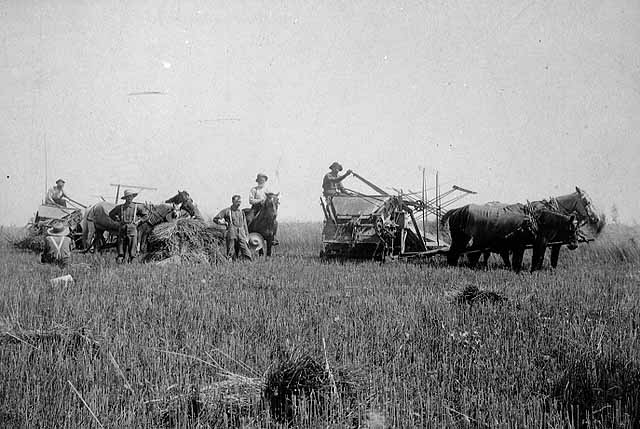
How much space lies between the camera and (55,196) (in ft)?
49.2

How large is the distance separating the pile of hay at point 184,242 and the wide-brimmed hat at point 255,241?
1.36 metres

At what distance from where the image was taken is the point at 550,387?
2.83 meters

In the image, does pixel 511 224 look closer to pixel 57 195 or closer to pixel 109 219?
pixel 109 219

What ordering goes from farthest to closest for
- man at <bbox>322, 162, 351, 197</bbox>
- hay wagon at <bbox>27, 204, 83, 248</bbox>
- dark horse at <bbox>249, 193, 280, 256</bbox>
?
hay wagon at <bbox>27, 204, 83, 248</bbox> < dark horse at <bbox>249, 193, 280, 256</bbox> < man at <bbox>322, 162, 351, 197</bbox>

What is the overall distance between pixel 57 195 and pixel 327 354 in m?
14.8

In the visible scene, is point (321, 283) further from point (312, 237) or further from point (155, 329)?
point (312, 237)

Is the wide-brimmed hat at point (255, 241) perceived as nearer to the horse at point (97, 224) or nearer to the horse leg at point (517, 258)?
the horse at point (97, 224)

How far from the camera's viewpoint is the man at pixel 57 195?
14.7 meters

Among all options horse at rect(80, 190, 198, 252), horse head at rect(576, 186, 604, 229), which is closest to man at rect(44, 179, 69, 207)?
horse at rect(80, 190, 198, 252)

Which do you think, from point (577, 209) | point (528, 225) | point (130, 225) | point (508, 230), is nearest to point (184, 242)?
point (130, 225)

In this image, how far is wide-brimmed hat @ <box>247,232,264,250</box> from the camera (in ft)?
39.9

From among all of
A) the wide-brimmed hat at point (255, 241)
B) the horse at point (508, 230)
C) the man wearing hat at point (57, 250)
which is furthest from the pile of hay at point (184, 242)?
the horse at point (508, 230)

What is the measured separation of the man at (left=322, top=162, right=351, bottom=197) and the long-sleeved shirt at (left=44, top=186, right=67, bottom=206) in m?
9.16

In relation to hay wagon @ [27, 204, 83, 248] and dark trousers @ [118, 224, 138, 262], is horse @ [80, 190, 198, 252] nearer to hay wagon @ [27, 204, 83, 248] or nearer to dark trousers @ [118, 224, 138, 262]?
hay wagon @ [27, 204, 83, 248]
